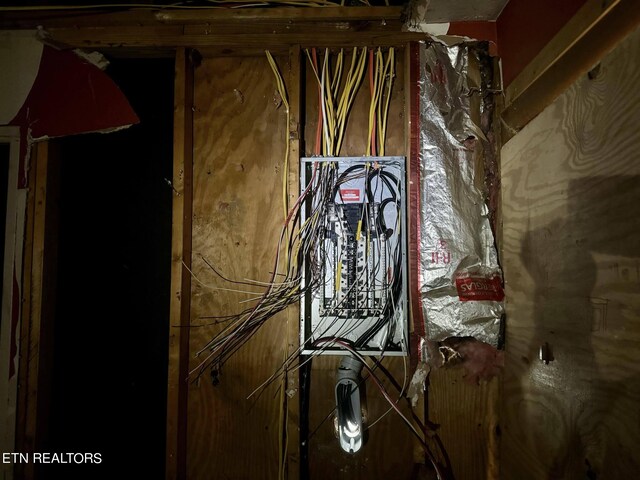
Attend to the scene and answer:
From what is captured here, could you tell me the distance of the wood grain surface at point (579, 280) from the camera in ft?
1.76

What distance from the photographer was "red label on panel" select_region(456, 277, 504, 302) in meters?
1.17

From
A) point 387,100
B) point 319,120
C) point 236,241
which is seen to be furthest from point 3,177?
point 387,100

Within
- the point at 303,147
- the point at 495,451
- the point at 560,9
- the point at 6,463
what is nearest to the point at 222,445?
the point at 6,463

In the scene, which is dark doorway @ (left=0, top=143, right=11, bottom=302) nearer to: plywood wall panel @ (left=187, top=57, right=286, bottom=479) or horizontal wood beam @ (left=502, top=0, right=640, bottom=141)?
plywood wall panel @ (left=187, top=57, right=286, bottom=479)

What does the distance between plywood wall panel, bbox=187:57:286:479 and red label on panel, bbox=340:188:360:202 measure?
0.28 m

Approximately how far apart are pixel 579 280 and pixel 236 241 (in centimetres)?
117

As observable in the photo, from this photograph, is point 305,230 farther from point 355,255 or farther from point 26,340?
point 26,340

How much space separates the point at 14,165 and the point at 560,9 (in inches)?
77.3

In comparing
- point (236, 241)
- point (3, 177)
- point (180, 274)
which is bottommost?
point (180, 274)

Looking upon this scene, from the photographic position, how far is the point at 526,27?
1064mm

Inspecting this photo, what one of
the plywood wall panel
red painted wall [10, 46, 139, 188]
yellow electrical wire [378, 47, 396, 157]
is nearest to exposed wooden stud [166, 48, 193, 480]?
the plywood wall panel

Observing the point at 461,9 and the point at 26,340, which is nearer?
the point at 461,9

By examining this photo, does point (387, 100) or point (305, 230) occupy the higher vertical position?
point (387, 100)

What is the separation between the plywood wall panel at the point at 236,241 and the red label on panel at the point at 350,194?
0.28 m
